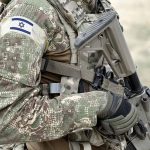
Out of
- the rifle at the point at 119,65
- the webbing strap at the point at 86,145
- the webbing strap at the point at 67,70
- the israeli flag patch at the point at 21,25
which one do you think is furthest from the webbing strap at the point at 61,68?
the webbing strap at the point at 86,145

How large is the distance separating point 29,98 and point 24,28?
33 centimetres

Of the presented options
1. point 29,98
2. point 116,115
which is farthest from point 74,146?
point 29,98

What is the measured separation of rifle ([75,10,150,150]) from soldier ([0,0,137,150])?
175 mm

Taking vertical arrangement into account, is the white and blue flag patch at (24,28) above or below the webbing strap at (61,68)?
above

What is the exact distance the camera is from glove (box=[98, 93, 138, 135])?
2.37m

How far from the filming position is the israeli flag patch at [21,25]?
2285 mm

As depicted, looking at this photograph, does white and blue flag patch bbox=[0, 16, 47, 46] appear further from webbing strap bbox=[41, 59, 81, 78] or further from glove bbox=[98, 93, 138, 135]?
glove bbox=[98, 93, 138, 135]

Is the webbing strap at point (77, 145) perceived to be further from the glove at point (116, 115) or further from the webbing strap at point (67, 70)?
the webbing strap at point (67, 70)

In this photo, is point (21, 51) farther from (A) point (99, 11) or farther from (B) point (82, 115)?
(A) point (99, 11)

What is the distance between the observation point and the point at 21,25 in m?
2.29

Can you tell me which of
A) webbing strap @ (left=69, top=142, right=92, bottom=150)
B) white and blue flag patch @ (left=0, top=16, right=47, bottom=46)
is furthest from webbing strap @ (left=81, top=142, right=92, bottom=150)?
white and blue flag patch @ (left=0, top=16, right=47, bottom=46)

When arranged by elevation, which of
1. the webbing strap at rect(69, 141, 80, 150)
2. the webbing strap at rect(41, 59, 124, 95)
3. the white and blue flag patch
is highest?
the white and blue flag patch

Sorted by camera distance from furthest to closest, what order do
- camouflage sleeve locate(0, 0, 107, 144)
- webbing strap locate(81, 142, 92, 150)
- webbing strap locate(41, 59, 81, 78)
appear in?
webbing strap locate(81, 142, 92, 150) → webbing strap locate(41, 59, 81, 78) → camouflage sleeve locate(0, 0, 107, 144)

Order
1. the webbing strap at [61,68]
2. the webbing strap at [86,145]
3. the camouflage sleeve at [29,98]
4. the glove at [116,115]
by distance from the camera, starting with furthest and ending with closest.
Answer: the webbing strap at [86,145] → the webbing strap at [61,68] → the glove at [116,115] → the camouflage sleeve at [29,98]
